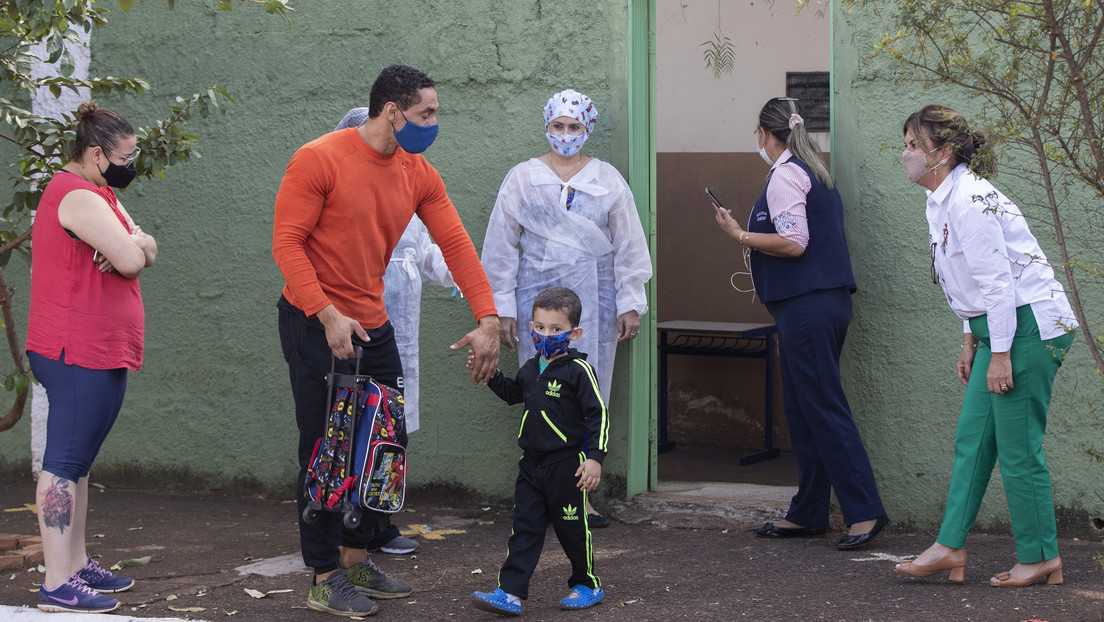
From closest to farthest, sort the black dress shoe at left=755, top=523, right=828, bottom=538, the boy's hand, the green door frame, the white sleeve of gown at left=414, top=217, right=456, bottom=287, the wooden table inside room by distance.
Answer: the boy's hand
the black dress shoe at left=755, top=523, right=828, bottom=538
the white sleeve of gown at left=414, top=217, right=456, bottom=287
the green door frame
the wooden table inside room

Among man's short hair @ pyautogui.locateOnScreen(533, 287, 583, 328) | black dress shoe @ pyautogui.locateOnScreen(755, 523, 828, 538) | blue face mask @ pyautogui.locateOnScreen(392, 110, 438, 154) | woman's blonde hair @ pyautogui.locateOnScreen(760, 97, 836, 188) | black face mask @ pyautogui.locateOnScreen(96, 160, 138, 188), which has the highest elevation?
woman's blonde hair @ pyautogui.locateOnScreen(760, 97, 836, 188)

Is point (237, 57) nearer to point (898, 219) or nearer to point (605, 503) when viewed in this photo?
point (605, 503)

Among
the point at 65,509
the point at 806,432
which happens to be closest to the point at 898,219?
the point at 806,432

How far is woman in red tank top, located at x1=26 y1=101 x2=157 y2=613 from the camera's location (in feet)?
13.0

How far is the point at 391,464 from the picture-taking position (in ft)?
12.7

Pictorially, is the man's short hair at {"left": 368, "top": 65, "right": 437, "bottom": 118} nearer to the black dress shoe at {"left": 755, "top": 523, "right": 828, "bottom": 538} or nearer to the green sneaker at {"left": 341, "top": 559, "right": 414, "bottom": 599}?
the green sneaker at {"left": 341, "top": 559, "right": 414, "bottom": 599}

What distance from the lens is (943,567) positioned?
13.6 feet

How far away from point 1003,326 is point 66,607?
11.4 ft

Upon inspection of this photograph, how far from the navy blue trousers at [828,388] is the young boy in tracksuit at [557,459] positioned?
1292 mm

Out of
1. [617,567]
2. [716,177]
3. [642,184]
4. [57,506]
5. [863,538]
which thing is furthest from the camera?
[716,177]

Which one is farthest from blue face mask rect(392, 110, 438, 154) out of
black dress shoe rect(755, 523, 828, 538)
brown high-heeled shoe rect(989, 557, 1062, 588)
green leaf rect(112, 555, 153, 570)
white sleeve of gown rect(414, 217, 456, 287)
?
brown high-heeled shoe rect(989, 557, 1062, 588)

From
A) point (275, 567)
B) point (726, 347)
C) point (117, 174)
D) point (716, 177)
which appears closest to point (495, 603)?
point (275, 567)

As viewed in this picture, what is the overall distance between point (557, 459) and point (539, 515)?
0.69ft

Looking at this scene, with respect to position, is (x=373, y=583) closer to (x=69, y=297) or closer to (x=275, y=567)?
(x=275, y=567)
